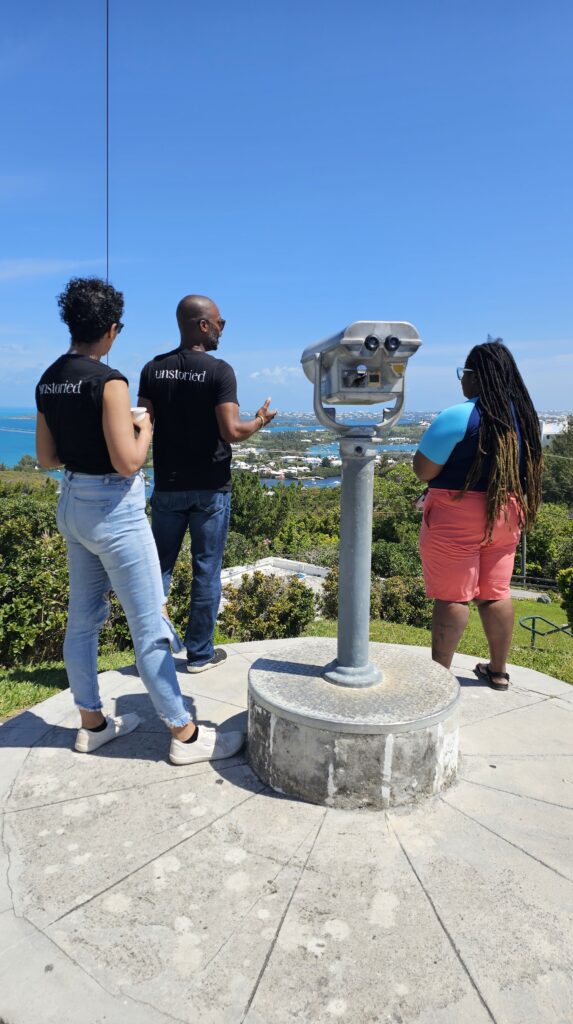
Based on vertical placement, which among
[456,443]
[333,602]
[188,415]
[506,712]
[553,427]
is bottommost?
[333,602]

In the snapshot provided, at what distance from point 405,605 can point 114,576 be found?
11914 mm

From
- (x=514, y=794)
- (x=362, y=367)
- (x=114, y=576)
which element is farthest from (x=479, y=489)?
(x=114, y=576)

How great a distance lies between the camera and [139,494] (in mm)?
2643

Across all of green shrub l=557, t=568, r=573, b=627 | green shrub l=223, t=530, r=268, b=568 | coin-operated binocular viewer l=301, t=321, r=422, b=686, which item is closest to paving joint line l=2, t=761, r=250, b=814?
coin-operated binocular viewer l=301, t=321, r=422, b=686

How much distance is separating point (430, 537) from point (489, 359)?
99cm

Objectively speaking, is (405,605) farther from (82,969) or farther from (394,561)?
(82,969)

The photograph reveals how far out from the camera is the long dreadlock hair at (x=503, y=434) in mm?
3137

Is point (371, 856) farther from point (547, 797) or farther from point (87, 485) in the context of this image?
point (87, 485)

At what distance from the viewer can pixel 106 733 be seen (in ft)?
9.78

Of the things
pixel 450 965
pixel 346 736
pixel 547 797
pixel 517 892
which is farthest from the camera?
pixel 547 797

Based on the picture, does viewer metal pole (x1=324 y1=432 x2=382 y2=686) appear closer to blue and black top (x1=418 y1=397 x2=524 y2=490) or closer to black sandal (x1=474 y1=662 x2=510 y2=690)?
blue and black top (x1=418 y1=397 x2=524 y2=490)

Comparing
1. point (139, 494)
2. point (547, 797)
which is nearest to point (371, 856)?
point (547, 797)

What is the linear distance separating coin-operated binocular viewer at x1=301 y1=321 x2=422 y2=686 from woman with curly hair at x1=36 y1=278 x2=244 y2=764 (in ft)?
2.58

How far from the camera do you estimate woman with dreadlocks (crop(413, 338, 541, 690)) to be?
3160mm
